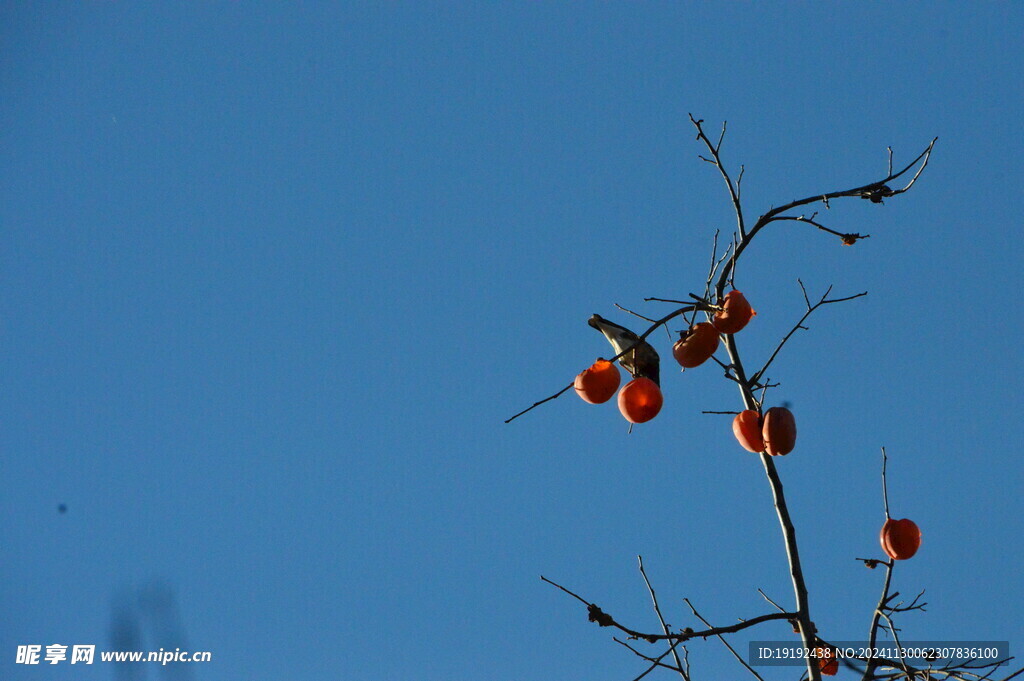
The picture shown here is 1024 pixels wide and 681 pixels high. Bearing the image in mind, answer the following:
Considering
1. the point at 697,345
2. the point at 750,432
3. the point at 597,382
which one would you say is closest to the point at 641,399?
the point at 597,382

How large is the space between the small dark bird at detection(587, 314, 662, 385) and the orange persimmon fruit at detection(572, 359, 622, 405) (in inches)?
2.5

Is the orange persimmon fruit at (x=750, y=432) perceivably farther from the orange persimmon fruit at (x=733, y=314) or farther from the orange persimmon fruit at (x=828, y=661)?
the orange persimmon fruit at (x=828, y=661)

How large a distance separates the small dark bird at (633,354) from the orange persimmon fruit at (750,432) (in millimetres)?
337

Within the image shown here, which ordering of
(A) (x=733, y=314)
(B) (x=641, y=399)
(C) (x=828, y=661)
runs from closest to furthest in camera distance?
(A) (x=733, y=314)
(B) (x=641, y=399)
(C) (x=828, y=661)

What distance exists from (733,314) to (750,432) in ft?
1.43

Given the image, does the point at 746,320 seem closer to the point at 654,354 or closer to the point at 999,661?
the point at 654,354

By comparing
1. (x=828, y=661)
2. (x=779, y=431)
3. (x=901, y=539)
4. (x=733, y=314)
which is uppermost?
(x=733, y=314)

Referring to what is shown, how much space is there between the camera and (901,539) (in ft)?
11.5

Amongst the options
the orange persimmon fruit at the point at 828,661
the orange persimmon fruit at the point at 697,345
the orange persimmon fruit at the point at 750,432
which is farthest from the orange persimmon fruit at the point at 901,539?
the orange persimmon fruit at the point at 697,345

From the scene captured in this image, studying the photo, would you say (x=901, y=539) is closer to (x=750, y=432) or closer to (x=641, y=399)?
(x=750, y=432)

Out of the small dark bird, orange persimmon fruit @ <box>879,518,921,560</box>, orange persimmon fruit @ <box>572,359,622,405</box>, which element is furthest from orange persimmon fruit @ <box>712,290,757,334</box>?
orange persimmon fruit @ <box>879,518,921,560</box>

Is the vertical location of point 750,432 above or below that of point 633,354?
below

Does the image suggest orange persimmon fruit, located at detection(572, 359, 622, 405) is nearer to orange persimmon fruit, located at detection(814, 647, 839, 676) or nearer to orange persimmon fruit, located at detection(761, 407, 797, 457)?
orange persimmon fruit, located at detection(761, 407, 797, 457)

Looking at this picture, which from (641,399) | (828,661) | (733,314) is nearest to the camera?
(733,314)
